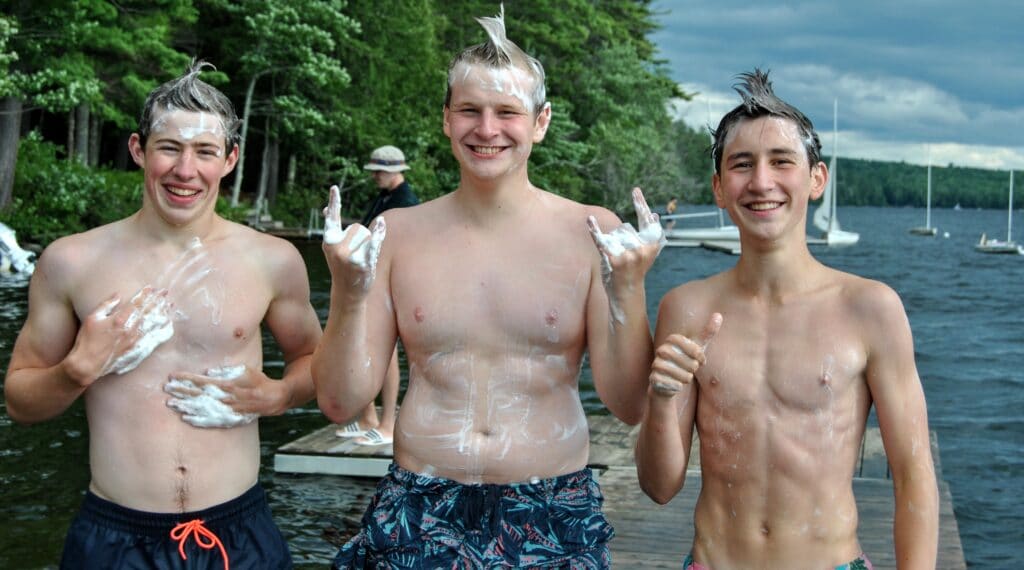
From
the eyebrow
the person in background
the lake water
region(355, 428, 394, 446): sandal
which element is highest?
the eyebrow

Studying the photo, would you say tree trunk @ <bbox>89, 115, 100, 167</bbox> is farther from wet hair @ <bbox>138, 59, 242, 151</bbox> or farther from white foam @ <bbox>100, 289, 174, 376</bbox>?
white foam @ <bbox>100, 289, 174, 376</bbox>

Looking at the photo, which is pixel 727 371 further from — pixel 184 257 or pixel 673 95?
pixel 673 95

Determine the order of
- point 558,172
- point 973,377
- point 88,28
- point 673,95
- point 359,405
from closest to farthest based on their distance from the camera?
point 359,405, point 973,377, point 88,28, point 558,172, point 673,95

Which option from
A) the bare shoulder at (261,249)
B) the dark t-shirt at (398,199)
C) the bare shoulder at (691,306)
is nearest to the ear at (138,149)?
the bare shoulder at (261,249)

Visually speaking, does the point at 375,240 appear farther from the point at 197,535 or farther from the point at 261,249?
the point at 197,535

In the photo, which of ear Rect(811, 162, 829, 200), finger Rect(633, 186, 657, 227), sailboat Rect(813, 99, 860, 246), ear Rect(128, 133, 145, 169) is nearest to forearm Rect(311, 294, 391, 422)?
finger Rect(633, 186, 657, 227)

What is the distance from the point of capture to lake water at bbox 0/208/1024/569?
651 cm

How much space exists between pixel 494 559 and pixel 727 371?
0.79m

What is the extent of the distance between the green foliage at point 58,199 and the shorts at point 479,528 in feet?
64.3

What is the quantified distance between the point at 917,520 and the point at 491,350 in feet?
3.79

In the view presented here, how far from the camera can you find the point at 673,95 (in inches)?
2016

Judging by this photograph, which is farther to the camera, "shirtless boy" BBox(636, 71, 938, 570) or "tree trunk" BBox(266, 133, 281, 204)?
"tree trunk" BBox(266, 133, 281, 204)

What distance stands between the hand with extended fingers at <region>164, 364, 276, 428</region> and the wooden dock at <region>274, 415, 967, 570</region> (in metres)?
2.57

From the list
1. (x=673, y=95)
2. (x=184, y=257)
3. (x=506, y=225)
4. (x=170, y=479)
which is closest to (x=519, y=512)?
(x=506, y=225)
